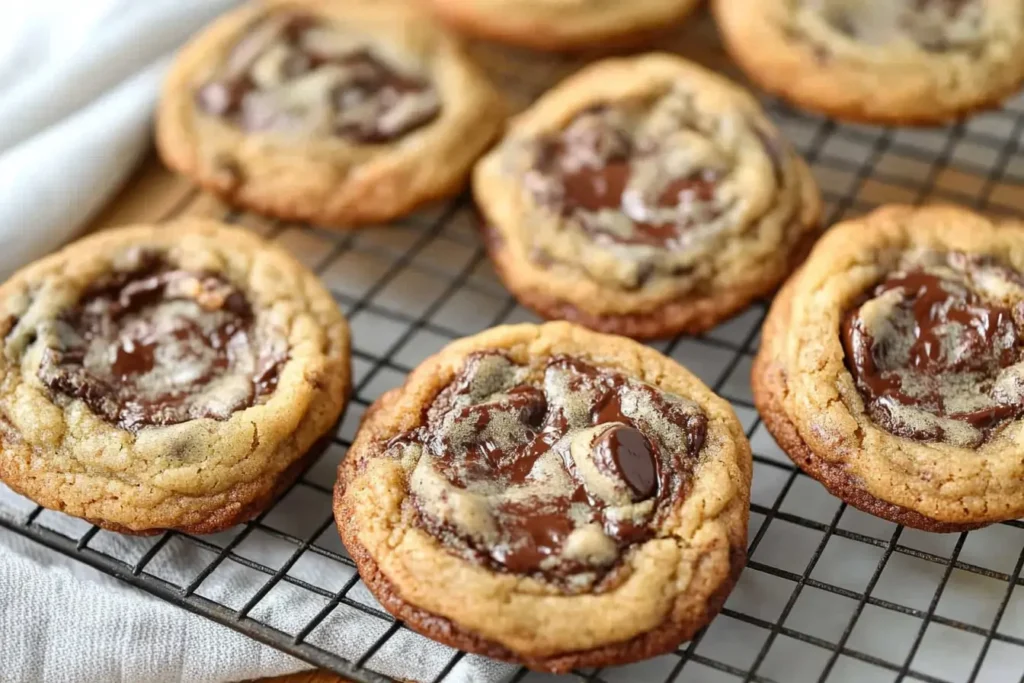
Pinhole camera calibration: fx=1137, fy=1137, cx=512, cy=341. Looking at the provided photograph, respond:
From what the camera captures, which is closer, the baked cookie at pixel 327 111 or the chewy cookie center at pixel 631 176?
the chewy cookie center at pixel 631 176

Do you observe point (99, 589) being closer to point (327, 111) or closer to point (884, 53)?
point (327, 111)

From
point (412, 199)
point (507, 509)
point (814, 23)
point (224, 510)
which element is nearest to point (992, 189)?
point (814, 23)

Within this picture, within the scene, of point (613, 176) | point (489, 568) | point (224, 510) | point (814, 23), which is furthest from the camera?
point (814, 23)

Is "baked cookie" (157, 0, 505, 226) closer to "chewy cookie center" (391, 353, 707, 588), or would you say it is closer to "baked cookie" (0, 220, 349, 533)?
"baked cookie" (0, 220, 349, 533)

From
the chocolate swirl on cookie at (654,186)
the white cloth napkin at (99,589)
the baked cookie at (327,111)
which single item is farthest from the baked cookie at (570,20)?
the white cloth napkin at (99,589)

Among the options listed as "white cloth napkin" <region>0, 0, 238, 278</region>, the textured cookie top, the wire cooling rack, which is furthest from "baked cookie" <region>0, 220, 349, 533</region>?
the textured cookie top

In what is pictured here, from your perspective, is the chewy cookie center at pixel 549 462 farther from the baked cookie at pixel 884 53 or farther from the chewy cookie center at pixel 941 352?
the baked cookie at pixel 884 53

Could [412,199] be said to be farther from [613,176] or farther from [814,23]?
[814,23]
